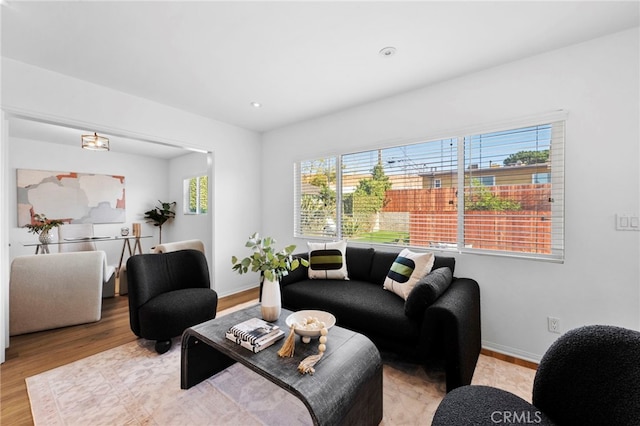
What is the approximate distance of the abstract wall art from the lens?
455cm

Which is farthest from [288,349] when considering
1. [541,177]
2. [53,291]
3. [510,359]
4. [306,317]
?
[53,291]

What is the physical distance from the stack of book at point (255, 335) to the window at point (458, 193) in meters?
1.88

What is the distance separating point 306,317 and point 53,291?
2898 millimetres

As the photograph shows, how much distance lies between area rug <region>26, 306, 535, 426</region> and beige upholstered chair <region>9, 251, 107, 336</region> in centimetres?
95

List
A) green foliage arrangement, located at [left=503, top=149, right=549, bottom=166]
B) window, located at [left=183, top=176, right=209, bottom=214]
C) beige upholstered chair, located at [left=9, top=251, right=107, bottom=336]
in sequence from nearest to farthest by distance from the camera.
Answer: green foliage arrangement, located at [left=503, top=149, right=549, bottom=166] → beige upholstered chair, located at [left=9, top=251, right=107, bottom=336] → window, located at [left=183, top=176, right=209, bottom=214]

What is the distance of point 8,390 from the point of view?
6.17 feet

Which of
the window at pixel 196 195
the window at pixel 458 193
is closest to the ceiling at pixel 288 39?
the window at pixel 458 193

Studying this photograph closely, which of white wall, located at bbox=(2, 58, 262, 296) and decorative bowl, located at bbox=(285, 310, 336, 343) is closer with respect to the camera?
decorative bowl, located at bbox=(285, 310, 336, 343)

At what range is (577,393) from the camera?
3.35 ft

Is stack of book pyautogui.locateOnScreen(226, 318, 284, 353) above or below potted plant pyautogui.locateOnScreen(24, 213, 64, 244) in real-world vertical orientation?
below

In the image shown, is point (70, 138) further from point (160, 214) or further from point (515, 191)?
point (515, 191)

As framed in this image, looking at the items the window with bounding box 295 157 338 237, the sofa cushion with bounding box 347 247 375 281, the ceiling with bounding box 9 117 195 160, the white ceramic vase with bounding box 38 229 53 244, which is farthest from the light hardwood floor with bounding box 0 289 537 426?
the window with bounding box 295 157 338 237

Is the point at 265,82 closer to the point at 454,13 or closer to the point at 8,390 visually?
the point at 454,13

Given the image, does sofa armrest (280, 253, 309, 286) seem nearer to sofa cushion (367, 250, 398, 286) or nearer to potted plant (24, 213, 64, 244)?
sofa cushion (367, 250, 398, 286)
